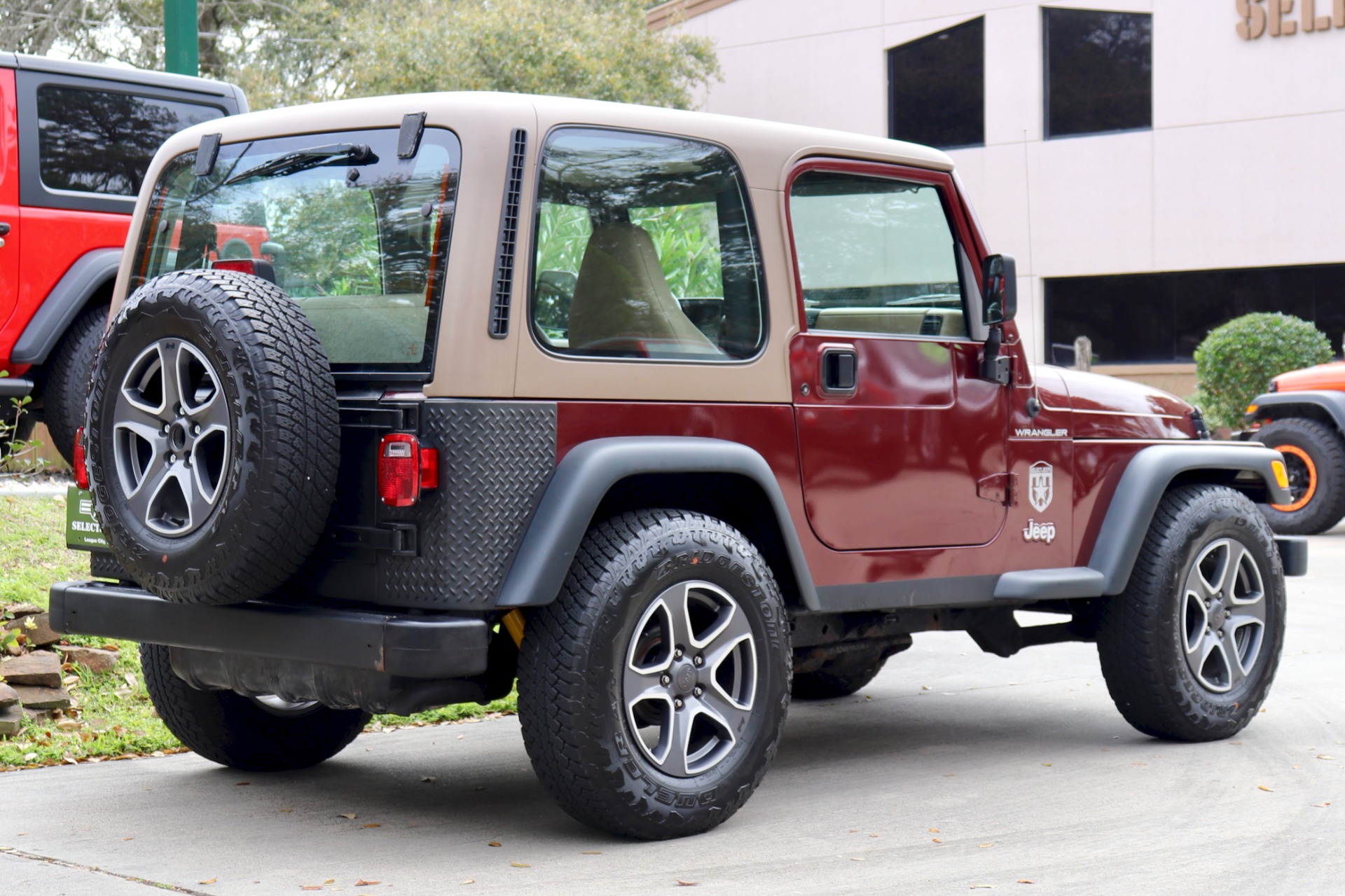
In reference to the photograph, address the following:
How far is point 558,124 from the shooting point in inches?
184

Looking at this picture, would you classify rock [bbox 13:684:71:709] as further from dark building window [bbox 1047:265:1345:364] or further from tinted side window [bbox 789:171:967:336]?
dark building window [bbox 1047:265:1345:364]

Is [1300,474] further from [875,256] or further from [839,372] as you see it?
[839,372]

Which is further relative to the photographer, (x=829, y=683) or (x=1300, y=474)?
(x=1300, y=474)

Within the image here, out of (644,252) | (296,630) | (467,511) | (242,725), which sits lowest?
(242,725)

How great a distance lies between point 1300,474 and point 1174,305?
10.4m

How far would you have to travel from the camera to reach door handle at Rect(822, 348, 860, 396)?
5199 millimetres

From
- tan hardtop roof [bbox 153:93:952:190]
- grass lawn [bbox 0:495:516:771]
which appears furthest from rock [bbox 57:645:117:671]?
tan hardtop roof [bbox 153:93:952:190]

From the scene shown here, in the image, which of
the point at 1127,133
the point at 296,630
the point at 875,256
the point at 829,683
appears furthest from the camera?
the point at 1127,133

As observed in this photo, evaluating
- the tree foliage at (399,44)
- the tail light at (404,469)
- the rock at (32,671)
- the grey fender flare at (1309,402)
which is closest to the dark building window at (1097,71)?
the tree foliage at (399,44)

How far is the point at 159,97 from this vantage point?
9297mm

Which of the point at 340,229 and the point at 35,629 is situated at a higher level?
the point at 340,229

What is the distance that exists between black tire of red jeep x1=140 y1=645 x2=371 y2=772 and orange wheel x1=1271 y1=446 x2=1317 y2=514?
34.8 feet

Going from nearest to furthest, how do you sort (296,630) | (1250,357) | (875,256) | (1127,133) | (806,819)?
(296,630) → (806,819) → (875,256) → (1250,357) → (1127,133)

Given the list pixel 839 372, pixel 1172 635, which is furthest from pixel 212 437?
pixel 1172 635
